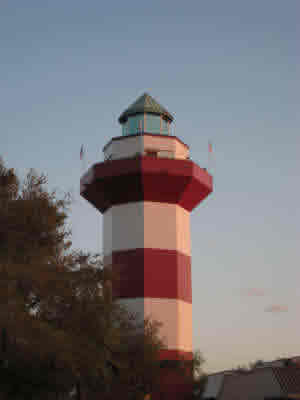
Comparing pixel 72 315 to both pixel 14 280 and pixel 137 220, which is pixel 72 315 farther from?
pixel 137 220

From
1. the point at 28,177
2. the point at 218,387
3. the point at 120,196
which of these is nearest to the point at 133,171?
the point at 120,196

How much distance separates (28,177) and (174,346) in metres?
12.5

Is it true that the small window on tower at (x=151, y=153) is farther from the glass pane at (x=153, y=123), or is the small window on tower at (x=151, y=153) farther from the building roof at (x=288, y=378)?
the building roof at (x=288, y=378)

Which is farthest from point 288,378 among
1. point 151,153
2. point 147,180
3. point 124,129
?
point 124,129

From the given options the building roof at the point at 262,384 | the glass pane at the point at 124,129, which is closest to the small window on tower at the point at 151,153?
the glass pane at the point at 124,129

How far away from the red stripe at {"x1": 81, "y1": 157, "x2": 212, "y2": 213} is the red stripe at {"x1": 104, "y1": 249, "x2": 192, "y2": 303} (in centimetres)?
306

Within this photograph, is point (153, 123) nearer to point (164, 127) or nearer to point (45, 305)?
point (164, 127)

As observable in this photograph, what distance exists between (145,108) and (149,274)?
10342 millimetres

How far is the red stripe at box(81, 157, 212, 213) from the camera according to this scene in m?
36.4

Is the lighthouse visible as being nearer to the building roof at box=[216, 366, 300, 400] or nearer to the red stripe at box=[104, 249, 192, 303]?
the red stripe at box=[104, 249, 192, 303]

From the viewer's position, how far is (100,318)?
27250 millimetres

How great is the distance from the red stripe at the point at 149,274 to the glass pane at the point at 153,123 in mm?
7653

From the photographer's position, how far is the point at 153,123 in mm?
40312

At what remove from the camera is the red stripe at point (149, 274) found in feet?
117
